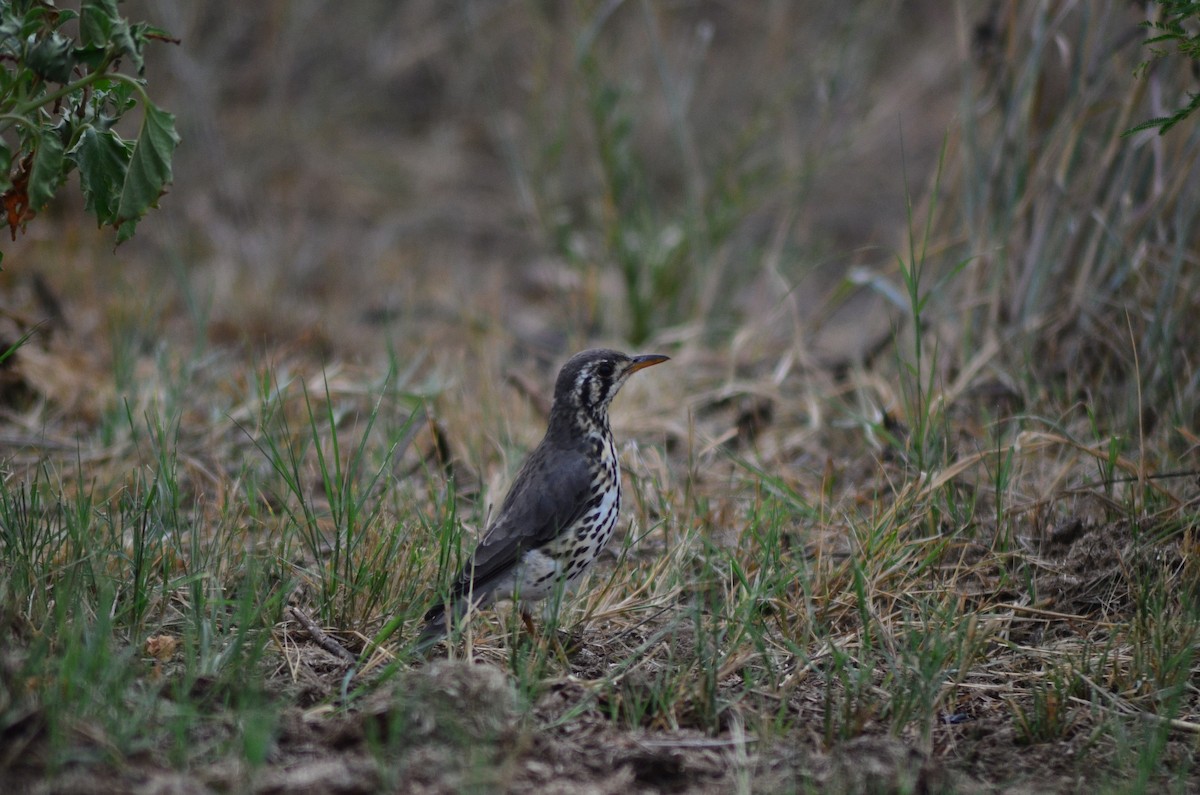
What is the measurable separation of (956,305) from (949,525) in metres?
1.74

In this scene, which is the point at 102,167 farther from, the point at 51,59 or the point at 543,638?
the point at 543,638

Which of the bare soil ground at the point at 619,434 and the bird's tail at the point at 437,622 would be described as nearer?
the bare soil ground at the point at 619,434

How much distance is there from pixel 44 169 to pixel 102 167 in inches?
8.0

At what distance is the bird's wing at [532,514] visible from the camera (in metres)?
3.79

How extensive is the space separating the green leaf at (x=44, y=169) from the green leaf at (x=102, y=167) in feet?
0.37

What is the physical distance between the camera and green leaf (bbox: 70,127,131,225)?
3.37m

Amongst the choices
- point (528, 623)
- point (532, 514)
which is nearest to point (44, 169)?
point (532, 514)

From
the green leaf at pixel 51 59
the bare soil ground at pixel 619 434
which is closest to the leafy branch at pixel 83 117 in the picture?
the green leaf at pixel 51 59

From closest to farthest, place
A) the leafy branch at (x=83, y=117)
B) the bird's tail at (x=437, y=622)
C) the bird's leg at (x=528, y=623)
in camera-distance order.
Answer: the leafy branch at (x=83, y=117) → the bird's tail at (x=437, y=622) → the bird's leg at (x=528, y=623)

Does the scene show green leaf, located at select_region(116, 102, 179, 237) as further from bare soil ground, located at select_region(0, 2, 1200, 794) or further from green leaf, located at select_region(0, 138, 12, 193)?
bare soil ground, located at select_region(0, 2, 1200, 794)

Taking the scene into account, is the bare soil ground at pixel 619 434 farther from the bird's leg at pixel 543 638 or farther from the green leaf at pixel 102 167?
the green leaf at pixel 102 167

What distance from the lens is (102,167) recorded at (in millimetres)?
3395

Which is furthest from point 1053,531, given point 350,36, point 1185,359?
point 350,36

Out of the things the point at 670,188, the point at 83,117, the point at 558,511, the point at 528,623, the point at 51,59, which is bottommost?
the point at 528,623
